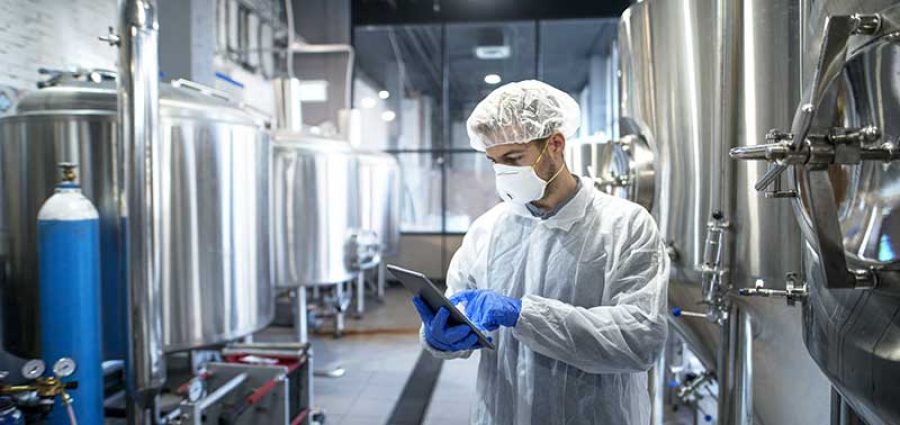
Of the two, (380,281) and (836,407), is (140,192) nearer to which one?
(836,407)

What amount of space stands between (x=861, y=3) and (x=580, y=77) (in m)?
6.57

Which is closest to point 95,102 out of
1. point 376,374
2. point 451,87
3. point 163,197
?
point 163,197

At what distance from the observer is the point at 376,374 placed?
3.48m

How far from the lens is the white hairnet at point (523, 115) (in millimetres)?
1157

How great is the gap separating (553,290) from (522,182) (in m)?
0.23

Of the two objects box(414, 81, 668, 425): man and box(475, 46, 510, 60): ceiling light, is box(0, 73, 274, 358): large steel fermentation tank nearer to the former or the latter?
box(414, 81, 668, 425): man

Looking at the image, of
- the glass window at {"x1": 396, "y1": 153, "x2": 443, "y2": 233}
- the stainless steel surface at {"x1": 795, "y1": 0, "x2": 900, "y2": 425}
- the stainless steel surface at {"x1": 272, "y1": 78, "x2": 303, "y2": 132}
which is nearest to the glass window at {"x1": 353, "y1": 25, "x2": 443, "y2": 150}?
the glass window at {"x1": 396, "y1": 153, "x2": 443, "y2": 233}

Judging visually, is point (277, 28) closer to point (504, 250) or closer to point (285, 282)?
point (285, 282)

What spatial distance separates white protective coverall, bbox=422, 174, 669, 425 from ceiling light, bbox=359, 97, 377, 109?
18.3 ft

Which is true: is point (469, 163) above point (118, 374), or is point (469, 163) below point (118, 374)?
above

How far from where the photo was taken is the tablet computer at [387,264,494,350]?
1005 millimetres

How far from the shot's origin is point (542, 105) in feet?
3.82

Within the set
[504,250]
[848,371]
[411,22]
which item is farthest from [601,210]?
[411,22]

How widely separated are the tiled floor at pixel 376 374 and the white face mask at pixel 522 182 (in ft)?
6.11
